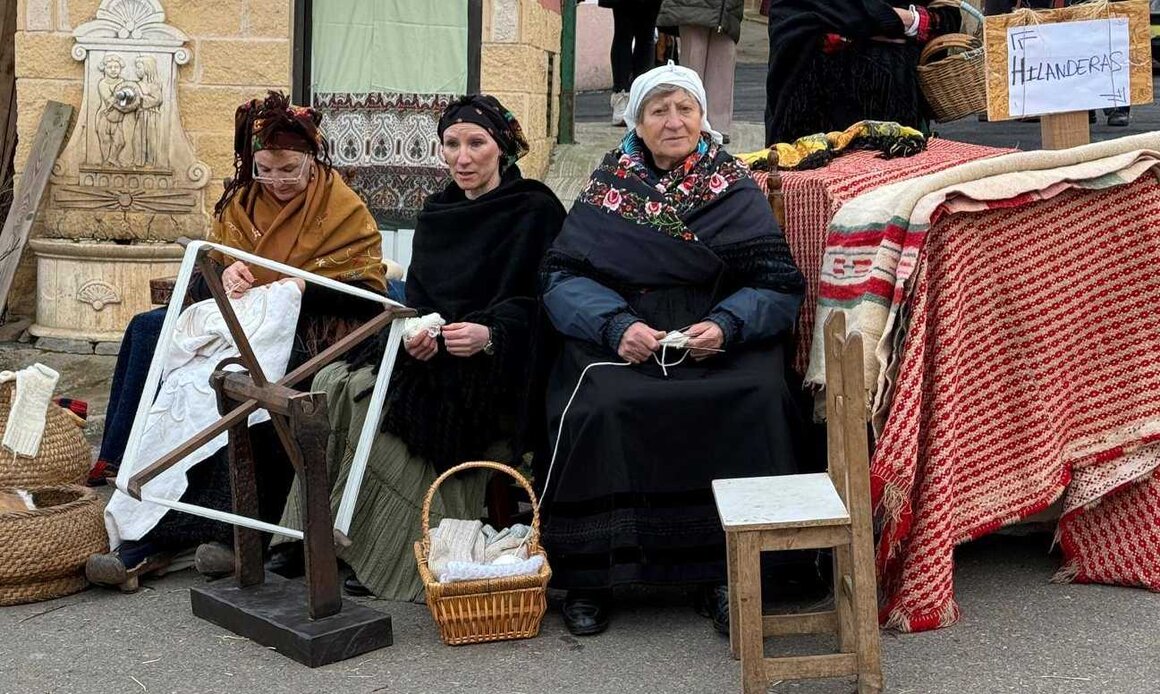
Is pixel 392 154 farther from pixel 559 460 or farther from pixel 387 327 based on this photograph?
pixel 559 460

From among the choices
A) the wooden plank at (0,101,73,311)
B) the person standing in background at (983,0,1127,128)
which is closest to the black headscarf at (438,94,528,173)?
the wooden plank at (0,101,73,311)

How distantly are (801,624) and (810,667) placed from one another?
1.09 ft

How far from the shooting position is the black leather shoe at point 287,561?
4.80m

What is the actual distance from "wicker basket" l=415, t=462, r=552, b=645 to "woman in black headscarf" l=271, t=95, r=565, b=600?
1.56 feet

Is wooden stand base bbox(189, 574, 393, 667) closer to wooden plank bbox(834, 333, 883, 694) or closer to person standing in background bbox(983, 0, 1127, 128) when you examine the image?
wooden plank bbox(834, 333, 883, 694)

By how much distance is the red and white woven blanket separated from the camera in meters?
4.07

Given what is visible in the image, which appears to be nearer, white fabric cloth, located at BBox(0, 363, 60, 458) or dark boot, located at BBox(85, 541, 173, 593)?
dark boot, located at BBox(85, 541, 173, 593)

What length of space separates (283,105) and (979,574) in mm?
2616

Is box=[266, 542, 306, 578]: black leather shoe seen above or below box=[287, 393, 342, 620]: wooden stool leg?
below

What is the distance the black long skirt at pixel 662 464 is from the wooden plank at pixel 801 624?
37 cm

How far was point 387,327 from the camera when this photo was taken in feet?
15.7

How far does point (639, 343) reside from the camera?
4.23 m

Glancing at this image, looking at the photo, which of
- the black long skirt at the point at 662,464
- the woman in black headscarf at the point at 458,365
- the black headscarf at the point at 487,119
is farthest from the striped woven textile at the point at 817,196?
the black headscarf at the point at 487,119

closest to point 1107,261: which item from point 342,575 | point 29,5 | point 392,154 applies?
point 342,575
